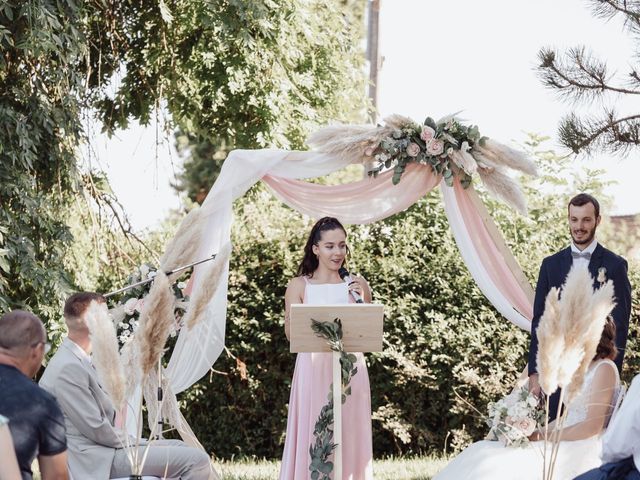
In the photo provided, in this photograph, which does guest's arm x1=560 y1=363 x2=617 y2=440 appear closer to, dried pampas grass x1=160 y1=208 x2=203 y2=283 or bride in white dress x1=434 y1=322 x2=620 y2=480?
bride in white dress x1=434 y1=322 x2=620 y2=480

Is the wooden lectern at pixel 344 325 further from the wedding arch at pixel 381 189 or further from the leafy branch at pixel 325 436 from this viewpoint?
the wedding arch at pixel 381 189

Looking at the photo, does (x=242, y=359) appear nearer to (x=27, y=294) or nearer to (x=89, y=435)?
(x=27, y=294)

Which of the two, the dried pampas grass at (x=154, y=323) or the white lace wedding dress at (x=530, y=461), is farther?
the white lace wedding dress at (x=530, y=461)

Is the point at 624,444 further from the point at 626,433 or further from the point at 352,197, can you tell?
the point at 352,197

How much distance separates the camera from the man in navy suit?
5355 mm

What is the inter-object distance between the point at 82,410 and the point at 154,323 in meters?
1.09

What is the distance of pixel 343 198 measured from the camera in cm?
612

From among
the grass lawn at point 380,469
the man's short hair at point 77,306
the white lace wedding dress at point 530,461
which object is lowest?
the grass lawn at point 380,469

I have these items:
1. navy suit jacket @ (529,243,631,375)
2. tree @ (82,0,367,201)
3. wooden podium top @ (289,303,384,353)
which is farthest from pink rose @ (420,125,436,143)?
tree @ (82,0,367,201)

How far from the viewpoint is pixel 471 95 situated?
15.5m

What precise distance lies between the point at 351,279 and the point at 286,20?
13.3 feet

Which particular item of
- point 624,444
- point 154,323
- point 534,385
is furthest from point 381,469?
point 154,323

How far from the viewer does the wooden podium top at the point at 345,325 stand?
4.78m

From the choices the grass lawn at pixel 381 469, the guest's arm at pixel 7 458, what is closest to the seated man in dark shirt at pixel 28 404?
the guest's arm at pixel 7 458
